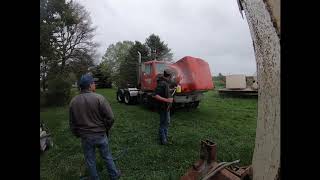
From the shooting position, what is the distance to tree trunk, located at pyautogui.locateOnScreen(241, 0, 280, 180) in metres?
1.19

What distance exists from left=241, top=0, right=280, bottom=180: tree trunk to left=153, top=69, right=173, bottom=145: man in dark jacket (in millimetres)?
4923

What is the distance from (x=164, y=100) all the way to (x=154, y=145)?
92 cm

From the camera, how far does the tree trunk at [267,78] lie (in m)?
1.19

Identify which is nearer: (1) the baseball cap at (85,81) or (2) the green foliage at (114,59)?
(1) the baseball cap at (85,81)

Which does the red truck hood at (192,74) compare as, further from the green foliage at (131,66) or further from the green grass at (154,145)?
the green foliage at (131,66)

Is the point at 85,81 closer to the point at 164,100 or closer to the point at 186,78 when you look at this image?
the point at 164,100

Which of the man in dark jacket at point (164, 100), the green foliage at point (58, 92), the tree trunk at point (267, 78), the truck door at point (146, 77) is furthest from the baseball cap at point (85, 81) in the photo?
the green foliage at point (58, 92)

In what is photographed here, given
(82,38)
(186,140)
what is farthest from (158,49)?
(186,140)

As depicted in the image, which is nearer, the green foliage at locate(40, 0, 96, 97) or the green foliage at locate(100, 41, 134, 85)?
the green foliage at locate(40, 0, 96, 97)

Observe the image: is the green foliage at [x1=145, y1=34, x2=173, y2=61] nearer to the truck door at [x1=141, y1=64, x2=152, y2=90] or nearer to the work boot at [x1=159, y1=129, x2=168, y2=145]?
the truck door at [x1=141, y1=64, x2=152, y2=90]

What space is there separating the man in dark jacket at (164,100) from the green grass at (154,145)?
33cm

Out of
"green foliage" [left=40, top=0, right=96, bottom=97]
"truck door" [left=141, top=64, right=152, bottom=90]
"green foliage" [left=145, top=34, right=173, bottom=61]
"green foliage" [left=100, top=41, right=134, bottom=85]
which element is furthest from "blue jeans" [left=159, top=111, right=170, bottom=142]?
"green foliage" [left=145, top=34, right=173, bottom=61]
